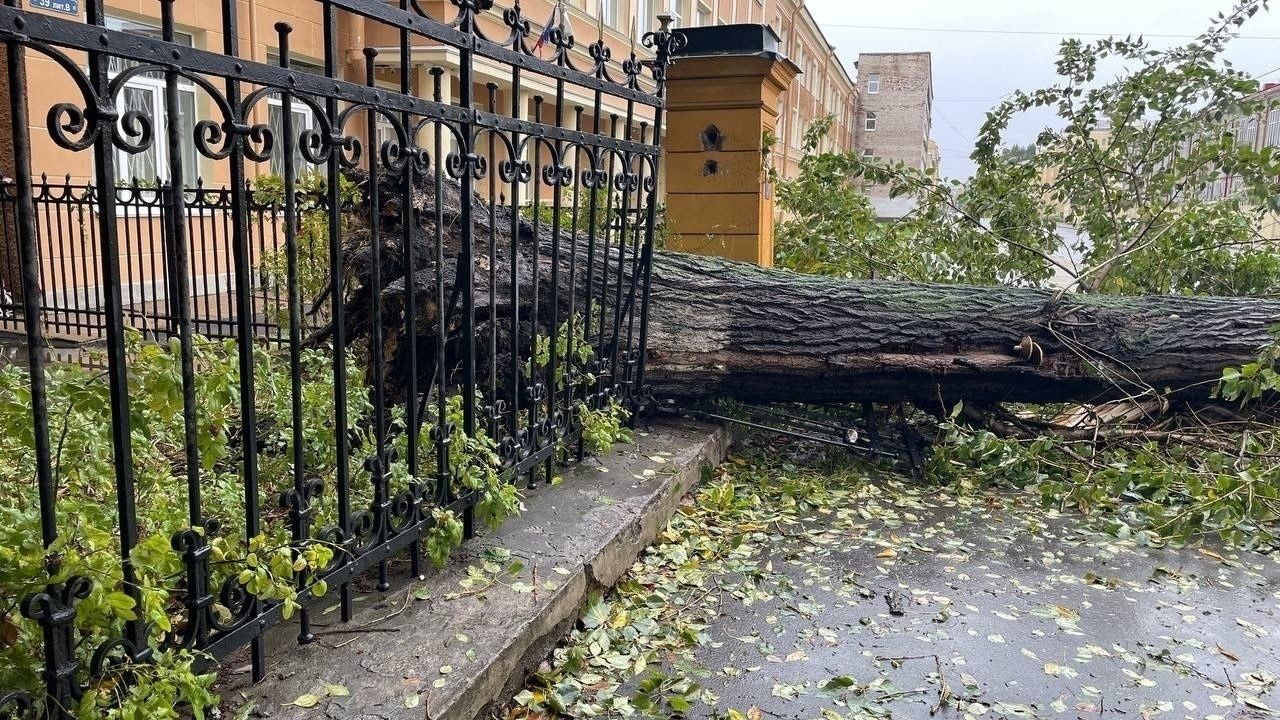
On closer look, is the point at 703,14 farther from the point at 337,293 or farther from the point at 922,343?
the point at 337,293

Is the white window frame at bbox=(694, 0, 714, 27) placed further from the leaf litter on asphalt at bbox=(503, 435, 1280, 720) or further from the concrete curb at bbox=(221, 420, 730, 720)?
the concrete curb at bbox=(221, 420, 730, 720)

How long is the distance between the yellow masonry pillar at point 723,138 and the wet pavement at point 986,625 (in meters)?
3.49

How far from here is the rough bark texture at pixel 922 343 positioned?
15.7ft

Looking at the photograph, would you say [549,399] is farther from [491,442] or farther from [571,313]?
[491,442]

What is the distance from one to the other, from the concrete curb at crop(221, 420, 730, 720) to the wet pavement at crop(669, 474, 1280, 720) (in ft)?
1.50

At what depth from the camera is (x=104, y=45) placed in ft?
5.26

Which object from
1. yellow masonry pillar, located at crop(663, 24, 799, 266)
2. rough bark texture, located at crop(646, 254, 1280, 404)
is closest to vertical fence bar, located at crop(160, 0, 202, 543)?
rough bark texture, located at crop(646, 254, 1280, 404)

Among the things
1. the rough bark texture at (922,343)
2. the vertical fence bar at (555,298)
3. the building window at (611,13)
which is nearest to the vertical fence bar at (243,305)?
the vertical fence bar at (555,298)

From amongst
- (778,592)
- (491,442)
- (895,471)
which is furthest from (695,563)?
(895,471)

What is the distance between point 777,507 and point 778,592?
104 cm

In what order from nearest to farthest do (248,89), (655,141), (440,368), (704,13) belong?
1. (440,368)
2. (655,141)
3. (248,89)
4. (704,13)

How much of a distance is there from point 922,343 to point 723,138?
2941mm

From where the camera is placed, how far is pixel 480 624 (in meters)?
2.57

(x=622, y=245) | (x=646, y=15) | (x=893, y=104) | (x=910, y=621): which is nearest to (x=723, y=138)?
(x=622, y=245)
